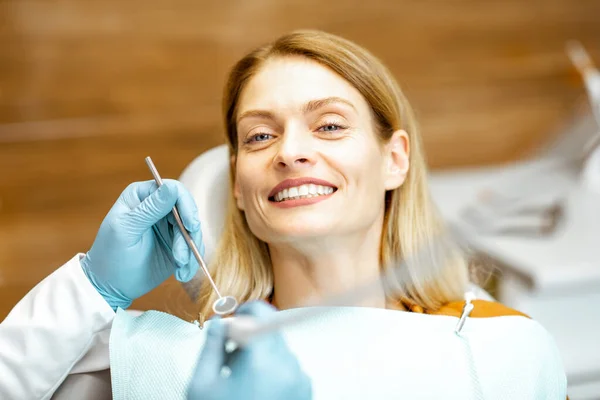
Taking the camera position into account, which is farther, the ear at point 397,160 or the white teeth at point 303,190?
Result: the ear at point 397,160

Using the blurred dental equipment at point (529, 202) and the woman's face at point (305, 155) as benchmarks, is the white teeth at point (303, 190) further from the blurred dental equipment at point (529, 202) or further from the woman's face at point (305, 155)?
the blurred dental equipment at point (529, 202)

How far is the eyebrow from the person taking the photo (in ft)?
3.55

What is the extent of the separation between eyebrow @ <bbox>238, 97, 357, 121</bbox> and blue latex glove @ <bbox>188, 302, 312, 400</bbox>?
1.21 ft

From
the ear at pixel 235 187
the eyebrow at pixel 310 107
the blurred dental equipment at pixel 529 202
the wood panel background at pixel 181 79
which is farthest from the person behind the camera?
the wood panel background at pixel 181 79

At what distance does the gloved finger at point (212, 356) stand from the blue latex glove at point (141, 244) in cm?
20

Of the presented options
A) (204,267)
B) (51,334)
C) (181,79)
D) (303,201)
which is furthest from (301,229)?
(181,79)

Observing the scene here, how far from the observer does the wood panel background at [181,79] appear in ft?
8.48

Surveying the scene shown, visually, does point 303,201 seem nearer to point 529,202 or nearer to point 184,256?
point 184,256

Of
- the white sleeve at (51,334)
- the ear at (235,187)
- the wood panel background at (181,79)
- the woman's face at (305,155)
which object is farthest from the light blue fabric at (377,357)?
the wood panel background at (181,79)

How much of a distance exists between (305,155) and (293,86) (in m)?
0.13

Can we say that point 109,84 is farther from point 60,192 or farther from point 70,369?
point 70,369

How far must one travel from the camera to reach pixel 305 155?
3.45ft

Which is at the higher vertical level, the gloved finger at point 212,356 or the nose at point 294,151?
the nose at point 294,151

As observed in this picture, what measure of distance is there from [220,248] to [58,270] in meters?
0.30
